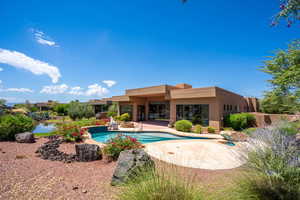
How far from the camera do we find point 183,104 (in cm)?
1406

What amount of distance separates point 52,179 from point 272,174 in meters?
5.16

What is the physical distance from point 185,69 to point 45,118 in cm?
2718

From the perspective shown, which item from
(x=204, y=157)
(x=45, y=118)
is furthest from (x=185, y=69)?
(x=45, y=118)

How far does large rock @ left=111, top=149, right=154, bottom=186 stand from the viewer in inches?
125

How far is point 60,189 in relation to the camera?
3117mm

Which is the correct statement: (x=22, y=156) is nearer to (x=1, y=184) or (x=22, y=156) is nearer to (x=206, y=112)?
(x=1, y=184)

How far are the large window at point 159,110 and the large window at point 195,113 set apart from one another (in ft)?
13.7

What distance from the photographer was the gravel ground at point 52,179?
114 inches

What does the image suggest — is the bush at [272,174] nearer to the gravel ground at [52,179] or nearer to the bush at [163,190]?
the bush at [163,190]

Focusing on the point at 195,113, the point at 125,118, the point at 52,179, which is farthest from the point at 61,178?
the point at 125,118

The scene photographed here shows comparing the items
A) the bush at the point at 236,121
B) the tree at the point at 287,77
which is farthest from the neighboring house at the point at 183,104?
the tree at the point at 287,77

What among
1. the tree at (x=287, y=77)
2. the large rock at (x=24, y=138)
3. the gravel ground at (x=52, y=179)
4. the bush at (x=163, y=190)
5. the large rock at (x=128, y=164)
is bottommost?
the gravel ground at (x=52, y=179)

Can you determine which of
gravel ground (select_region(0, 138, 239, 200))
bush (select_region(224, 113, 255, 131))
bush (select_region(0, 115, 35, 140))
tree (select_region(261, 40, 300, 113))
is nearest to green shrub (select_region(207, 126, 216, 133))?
bush (select_region(224, 113, 255, 131))

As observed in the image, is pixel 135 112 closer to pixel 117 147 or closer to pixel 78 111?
pixel 78 111
